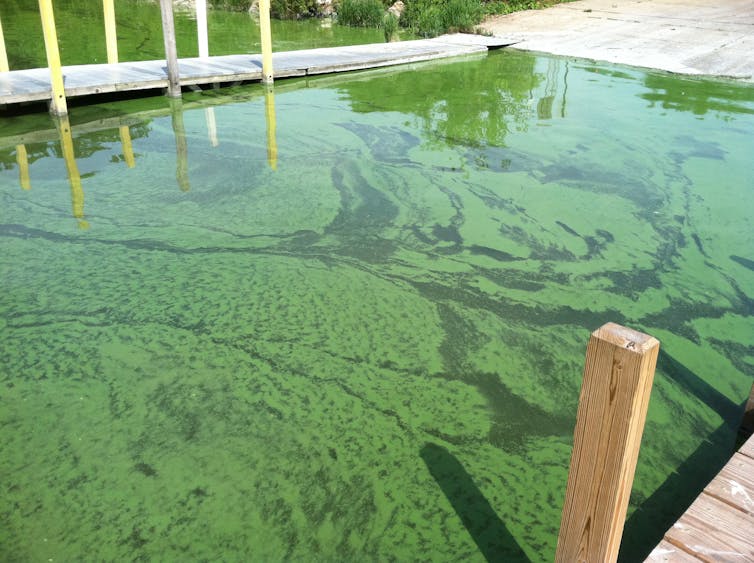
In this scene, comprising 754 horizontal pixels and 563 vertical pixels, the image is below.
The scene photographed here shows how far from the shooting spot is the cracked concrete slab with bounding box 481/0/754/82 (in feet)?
27.3

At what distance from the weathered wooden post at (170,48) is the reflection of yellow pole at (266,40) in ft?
2.62

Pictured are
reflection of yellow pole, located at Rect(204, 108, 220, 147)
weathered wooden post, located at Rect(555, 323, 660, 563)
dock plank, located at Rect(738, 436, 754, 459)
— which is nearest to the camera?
weathered wooden post, located at Rect(555, 323, 660, 563)

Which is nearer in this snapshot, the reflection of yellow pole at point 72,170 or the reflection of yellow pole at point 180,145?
the reflection of yellow pole at point 72,170

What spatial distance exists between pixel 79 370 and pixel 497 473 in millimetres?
1407

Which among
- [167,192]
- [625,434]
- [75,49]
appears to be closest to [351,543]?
[625,434]

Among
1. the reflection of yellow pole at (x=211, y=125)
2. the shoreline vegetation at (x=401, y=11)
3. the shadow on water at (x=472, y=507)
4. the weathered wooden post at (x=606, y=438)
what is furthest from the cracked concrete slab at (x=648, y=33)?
the weathered wooden post at (x=606, y=438)

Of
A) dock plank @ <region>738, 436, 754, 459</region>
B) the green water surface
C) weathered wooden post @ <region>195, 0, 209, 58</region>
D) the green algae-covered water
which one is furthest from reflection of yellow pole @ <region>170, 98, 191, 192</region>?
→ dock plank @ <region>738, 436, 754, 459</region>

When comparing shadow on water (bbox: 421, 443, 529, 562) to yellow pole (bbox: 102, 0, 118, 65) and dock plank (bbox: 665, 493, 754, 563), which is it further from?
yellow pole (bbox: 102, 0, 118, 65)

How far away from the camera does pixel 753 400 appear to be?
1977mm

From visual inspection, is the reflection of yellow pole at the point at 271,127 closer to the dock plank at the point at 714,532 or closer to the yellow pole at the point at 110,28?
the yellow pole at the point at 110,28

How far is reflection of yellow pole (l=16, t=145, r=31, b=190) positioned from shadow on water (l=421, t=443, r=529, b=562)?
9.94 ft

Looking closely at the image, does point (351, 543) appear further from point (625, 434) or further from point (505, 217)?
point (505, 217)

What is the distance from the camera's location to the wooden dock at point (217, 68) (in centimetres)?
527

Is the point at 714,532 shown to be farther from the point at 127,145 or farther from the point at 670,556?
the point at 127,145
